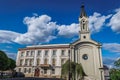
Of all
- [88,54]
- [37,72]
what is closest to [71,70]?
[88,54]

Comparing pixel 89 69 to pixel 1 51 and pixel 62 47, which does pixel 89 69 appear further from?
pixel 1 51

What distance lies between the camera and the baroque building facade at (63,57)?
4456 centimetres

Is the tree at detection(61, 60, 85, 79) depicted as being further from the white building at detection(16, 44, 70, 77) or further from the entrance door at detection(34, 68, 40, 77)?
the entrance door at detection(34, 68, 40, 77)

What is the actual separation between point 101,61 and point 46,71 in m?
18.9

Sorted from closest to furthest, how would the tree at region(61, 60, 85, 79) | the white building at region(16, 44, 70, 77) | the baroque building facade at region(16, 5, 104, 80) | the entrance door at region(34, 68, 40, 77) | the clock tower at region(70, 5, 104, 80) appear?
the tree at region(61, 60, 85, 79) < the clock tower at region(70, 5, 104, 80) < the baroque building facade at region(16, 5, 104, 80) < the white building at region(16, 44, 70, 77) < the entrance door at region(34, 68, 40, 77)

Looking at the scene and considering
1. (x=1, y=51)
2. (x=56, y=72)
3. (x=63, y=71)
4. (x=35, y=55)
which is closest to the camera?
(x=63, y=71)

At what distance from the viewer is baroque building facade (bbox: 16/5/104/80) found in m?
44.6

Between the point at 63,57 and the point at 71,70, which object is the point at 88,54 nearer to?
the point at 63,57

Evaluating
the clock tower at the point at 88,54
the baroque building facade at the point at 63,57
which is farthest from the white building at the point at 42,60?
the clock tower at the point at 88,54

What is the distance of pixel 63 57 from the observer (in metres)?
51.5

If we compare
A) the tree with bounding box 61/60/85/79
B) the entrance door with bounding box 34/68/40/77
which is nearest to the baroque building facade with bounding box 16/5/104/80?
the entrance door with bounding box 34/68/40/77

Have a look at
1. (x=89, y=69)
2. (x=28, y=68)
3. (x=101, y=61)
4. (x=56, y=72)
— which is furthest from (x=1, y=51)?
(x=101, y=61)

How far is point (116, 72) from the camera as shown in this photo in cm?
2805

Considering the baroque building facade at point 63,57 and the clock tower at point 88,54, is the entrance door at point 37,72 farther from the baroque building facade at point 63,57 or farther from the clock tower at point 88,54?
the clock tower at point 88,54
